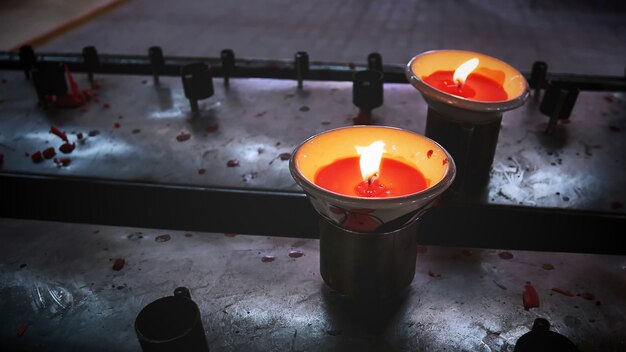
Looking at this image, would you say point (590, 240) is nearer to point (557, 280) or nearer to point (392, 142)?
point (557, 280)

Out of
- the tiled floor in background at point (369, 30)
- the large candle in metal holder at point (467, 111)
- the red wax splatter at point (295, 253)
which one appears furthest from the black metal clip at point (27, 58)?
the tiled floor in background at point (369, 30)

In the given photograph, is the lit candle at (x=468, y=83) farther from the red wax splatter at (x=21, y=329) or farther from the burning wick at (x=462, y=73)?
the red wax splatter at (x=21, y=329)

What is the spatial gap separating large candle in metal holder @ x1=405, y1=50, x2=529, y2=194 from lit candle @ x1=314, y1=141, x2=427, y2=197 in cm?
Result: 19

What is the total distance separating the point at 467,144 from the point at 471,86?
Answer: 6.2 inches

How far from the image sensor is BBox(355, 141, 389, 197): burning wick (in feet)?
2.40

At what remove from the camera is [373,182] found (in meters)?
0.75

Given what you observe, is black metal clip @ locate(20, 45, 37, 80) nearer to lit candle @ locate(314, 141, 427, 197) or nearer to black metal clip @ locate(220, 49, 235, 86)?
black metal clip @ locate(220, 49, 235, 86)

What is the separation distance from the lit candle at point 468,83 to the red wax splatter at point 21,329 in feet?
2.91

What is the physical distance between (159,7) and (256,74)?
2.65 metres

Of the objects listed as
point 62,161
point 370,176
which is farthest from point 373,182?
point 62,161

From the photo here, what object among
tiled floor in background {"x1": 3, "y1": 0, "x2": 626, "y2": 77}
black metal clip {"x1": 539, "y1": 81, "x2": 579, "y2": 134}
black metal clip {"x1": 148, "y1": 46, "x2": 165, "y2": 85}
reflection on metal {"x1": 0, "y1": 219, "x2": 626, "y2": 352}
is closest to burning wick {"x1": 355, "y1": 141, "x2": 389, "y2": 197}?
reflection on metal {"x1": 0, "y1": 219, "x2": 626, "y2": 352}

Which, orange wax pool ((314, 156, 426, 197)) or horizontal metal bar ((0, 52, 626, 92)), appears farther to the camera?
horizontal metal bar ((0, 52, 626, 92))

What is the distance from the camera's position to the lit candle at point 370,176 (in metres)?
0.74

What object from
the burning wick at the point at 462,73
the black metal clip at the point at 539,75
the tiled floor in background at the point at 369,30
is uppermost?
the burning wick at the point at 462,73
